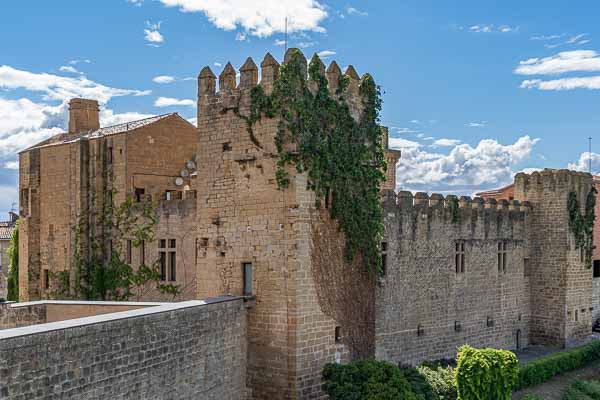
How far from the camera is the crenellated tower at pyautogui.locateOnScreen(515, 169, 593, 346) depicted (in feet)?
95.8

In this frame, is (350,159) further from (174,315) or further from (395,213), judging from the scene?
(174,315)

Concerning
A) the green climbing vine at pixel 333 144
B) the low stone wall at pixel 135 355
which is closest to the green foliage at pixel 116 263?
the green climbing vine at pixel 333 144

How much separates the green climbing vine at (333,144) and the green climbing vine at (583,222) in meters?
13.3

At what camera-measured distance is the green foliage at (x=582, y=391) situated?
25.5 m

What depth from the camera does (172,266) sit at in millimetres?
23859

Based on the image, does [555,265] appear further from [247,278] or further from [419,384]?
[247,278]

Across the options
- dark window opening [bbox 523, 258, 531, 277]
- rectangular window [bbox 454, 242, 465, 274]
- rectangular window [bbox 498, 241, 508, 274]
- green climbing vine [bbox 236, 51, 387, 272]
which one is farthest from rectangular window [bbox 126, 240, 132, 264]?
dark window opening [bbox 523, 258, 531, 277]

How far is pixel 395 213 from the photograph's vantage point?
22.8m

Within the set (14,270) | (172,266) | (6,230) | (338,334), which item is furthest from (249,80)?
(6,230)

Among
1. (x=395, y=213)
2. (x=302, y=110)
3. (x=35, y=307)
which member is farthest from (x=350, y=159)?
(x=35, y=307)

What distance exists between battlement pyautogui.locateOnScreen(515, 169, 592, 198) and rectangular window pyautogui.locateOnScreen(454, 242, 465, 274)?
616 centimetres

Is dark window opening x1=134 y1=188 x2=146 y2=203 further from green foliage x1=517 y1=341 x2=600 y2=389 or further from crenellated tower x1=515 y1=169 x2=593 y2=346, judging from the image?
crenellated tower x1=515 y1=169 x2=593 y2=346

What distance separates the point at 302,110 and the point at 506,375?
33.8 feet

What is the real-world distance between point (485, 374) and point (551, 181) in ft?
41.0
